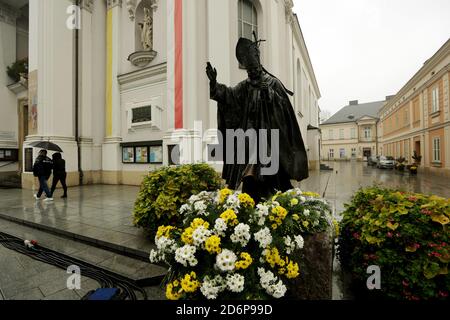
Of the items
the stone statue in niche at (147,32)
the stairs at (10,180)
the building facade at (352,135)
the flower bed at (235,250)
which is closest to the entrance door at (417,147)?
the building facade at (352,135)

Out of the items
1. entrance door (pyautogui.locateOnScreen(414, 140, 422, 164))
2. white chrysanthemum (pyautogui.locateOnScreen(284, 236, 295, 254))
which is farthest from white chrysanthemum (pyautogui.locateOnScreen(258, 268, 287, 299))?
entrance door (pyautogui.locateOnScreen(414, 140, 422, 164))

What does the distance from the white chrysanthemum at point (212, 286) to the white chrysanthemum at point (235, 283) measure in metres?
0.06

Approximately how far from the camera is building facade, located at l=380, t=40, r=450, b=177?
1630cm

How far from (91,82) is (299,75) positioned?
16.4 metres

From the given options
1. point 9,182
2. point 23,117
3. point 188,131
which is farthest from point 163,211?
point 23,117

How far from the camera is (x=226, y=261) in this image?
1652 mm

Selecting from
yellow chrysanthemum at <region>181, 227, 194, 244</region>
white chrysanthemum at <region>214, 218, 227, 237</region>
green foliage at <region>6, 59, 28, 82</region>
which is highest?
green foliage at <region>6, 59, 28, 82</region>

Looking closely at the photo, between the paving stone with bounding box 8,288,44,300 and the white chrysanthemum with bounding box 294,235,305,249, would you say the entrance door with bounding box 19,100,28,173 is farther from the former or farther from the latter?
the white chrysanthemum with bounding box 294,235,305,249

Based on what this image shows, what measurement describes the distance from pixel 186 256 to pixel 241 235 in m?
0.45

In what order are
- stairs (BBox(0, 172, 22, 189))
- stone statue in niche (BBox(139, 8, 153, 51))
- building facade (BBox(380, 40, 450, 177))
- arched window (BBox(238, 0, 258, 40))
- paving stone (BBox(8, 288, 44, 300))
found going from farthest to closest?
building facade (BBox(380, 40, 450, 177)), stone statue in niche (BBox(139, 8, 153, 51)), stairs (BBox(0, 172, 22, 189)), arched window (BBox(238, 0, 258, 40)), paving stone (BBox(8, 288, 44, 300))

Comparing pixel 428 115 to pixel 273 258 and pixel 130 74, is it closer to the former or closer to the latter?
pixel 130 74

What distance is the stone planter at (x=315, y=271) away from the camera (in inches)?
83.2

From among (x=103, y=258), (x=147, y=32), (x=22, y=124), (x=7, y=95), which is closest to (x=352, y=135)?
(x=147, y=32)

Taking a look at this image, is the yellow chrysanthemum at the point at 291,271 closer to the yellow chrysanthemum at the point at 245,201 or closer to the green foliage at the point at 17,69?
the yellow chrysanthemum at the point at 245,201
